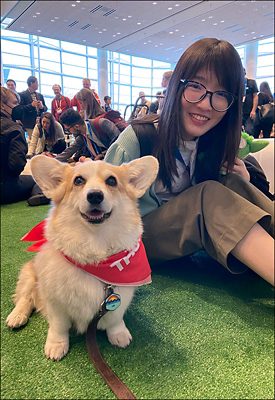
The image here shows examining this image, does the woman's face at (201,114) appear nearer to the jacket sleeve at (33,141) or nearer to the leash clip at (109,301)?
the jacket sleeve at (33,141)

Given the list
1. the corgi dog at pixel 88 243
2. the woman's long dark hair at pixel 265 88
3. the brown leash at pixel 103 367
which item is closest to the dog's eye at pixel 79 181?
the corgi dog at pixel 88 243

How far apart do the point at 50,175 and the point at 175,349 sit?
613mm

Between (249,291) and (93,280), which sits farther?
(249,291)

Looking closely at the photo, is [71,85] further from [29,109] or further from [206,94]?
[206,94]

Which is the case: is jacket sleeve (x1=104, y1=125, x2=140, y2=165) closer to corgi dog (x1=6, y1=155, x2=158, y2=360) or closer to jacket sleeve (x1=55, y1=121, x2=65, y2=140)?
corgi dog (x1=6, y1=155, x2=158, y2=360)

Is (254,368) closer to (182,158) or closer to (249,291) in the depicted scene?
(249,291)

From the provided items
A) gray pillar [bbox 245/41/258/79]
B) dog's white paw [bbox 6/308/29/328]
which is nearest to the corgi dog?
dog's white paw [bbox 6/308/29/328]

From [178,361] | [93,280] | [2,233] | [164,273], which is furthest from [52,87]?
[2,233]

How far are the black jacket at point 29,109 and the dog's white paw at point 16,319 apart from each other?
0.64 m

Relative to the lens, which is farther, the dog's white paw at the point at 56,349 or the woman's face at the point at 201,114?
the dog's white paw at the point at 56,349

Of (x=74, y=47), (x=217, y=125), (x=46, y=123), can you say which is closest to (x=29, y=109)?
(x=46, y=123)

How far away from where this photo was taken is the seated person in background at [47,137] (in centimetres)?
61

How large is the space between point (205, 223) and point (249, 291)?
39 cm

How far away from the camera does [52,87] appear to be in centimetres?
61
